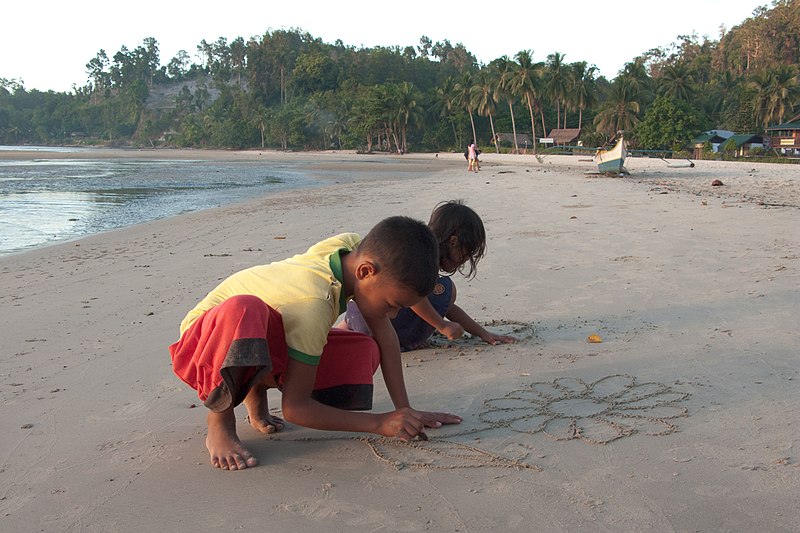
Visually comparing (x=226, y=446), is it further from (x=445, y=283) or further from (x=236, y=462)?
(x=445, y=283)

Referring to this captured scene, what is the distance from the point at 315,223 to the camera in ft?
30.3

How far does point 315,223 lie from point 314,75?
7928 centimetres

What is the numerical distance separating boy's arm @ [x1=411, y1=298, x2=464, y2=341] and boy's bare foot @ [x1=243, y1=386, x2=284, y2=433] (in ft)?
2.90

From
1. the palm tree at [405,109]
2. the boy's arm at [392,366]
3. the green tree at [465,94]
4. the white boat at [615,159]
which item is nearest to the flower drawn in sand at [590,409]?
the boy's arm at [392,366]

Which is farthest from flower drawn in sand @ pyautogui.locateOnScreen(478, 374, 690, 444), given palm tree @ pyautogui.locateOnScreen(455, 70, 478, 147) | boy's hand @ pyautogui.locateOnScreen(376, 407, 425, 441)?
palm tree @ pyautogui.locateOnScreen(455, 70, 478, 147)

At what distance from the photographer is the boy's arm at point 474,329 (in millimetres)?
3559

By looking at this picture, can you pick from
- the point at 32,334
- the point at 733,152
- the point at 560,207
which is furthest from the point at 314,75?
the point at 32,334

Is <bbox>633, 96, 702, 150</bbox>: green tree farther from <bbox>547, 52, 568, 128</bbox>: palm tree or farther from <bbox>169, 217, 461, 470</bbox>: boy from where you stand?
<bbox>169, 217, 461, 470</bbox>: boy

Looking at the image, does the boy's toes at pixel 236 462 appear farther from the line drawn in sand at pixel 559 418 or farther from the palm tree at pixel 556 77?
the palm tree at pixel 556 77

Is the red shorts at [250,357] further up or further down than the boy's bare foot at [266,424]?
further up

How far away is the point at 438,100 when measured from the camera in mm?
67500

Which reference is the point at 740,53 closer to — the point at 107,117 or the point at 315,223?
the point at 315,223

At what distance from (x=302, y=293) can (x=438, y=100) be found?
221 feet

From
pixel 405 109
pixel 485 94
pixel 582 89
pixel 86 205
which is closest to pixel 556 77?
pixel 582 89
